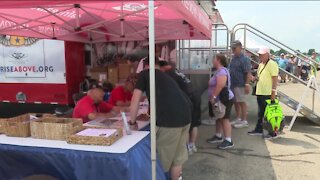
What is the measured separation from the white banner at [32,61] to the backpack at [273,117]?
13.5 feet

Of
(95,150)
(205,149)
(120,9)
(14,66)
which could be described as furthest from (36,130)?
(14,66)

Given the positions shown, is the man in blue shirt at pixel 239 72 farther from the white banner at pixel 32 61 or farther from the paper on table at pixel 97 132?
the paper on table at pixel 97 132

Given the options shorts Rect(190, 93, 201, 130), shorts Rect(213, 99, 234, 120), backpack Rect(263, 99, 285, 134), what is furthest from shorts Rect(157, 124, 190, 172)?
backpack Rect(263, 99, 285, 134)

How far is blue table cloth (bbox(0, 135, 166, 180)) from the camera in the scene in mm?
2719

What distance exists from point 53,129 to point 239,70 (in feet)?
14.8

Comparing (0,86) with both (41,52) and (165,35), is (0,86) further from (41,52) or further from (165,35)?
(165,35)

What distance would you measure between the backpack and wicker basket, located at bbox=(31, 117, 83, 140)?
3689 mm

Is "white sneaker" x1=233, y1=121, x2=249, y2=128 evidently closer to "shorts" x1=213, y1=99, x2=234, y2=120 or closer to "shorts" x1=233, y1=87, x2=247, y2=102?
"shorts" x1=233, y1=87, x2=247, y2=102

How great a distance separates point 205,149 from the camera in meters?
5.57

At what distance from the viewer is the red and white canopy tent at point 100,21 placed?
14.4 feet

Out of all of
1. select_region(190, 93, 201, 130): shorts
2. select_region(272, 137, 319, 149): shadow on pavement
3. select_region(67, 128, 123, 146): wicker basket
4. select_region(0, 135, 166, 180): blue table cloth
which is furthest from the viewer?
select_region(272, 137, 319, 149): shadow on pavement

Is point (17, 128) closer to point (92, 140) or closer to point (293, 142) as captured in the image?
point (92, 140)

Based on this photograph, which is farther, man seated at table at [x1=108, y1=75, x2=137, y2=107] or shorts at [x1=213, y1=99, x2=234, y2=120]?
man seated at table at [x1=108, y1=75, x2=137, y2=107]

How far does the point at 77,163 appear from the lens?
2812 millimetres
